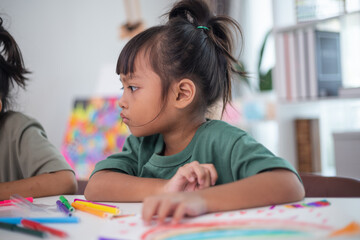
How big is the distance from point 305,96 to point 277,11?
1.92 feet

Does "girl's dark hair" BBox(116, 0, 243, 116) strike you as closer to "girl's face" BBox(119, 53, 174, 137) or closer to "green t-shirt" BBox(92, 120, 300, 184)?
"girl's face" BBox(119, 53, 174, 137)

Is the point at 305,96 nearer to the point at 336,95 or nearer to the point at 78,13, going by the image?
the point at 336,95

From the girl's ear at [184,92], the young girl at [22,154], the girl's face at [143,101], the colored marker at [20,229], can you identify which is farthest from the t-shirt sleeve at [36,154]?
the colored marker at [20,229]

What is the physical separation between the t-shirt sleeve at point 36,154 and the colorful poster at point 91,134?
65.4 inches

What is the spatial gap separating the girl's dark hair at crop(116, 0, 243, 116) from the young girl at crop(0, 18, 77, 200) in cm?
32

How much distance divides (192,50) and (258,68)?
2203mm

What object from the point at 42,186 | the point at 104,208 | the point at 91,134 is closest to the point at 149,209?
the point at 104,208

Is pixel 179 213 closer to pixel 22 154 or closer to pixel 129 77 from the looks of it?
pixel 129 77

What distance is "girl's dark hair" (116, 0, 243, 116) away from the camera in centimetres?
95

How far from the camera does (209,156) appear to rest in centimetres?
87

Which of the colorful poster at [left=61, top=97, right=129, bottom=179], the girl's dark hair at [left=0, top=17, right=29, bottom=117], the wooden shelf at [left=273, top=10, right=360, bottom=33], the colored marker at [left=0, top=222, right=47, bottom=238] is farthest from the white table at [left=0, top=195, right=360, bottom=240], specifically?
the colorful poster at [left=61, top=97, right=129, bottom=179]

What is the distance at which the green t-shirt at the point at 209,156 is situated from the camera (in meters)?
0.73

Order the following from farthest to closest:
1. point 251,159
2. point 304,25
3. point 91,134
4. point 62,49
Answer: point 62,49 < point 91,134 < point 304,25 < point 251,159

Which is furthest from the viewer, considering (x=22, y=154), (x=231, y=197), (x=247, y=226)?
(x=22, y=154)
